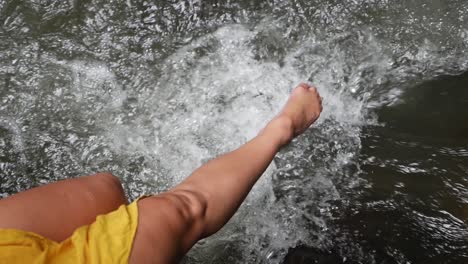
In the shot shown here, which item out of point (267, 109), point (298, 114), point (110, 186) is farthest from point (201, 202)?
point (267, 109)

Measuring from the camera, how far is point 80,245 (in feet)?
2.81

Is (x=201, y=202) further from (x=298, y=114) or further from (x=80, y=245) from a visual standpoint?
(x=298, y=114)

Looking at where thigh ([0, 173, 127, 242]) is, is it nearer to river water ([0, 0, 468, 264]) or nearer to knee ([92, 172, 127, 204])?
knee ([92, 172, 127, 204])

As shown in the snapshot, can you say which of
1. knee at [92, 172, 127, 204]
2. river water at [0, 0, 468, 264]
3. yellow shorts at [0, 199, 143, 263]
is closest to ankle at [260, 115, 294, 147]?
river water at [0, 0, 468, 264]

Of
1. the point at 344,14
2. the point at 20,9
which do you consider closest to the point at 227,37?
the point at 344,14

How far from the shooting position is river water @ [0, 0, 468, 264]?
154 cm

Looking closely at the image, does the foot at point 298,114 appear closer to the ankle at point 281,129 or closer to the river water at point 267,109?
the ankle at point 281,129

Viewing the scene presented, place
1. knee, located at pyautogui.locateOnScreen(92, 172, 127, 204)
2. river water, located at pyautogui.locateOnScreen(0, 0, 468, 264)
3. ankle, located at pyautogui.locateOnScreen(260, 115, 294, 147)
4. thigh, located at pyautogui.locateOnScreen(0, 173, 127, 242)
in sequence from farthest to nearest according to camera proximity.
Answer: river water, located at pyautogui.locateOnScreen(0, 0, 468, 264)
ankle, located at pyautogui.locateOnScreen(260, 115, 294, 147)
knee, located at pyautogui.locateOnScreen(92, 172, 127, 204)
thigh, located at pyautogui.locateOnScreen(0, 173, 127, 242)

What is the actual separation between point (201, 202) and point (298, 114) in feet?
1.97

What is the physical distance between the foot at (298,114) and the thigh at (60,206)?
55 cm

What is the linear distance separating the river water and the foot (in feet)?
0.64

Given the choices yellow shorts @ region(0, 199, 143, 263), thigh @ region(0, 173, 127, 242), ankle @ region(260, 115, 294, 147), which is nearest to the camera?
yellow shorts @ region(0, 199, 143, 263)

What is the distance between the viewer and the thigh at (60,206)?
93 cm

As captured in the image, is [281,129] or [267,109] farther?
[267,109]
